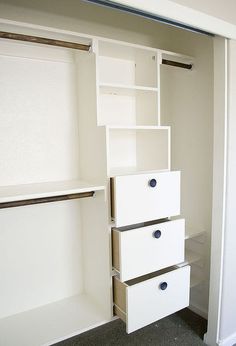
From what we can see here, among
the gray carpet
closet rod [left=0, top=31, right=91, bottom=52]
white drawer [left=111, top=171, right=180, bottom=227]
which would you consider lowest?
the gray carpet

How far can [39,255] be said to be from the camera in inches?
70.4

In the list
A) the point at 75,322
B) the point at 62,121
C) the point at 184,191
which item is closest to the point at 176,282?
the point at 75,322

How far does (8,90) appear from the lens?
161 cm

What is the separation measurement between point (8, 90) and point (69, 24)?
58cm

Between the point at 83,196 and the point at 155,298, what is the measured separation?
69 cm

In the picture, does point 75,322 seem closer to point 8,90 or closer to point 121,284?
point 121,284

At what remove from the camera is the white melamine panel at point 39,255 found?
1677 mm

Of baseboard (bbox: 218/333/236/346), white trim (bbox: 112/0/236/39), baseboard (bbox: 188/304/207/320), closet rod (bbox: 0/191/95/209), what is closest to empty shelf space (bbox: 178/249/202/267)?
baseboard (bbox: 188/304/207/320)

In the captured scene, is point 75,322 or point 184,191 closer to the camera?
point 75,322

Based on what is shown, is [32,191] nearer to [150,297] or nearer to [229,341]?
[150,297]

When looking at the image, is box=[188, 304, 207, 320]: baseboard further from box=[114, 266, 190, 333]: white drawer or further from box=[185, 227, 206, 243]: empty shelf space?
box=[114, 266, 190, 333]: white drawer

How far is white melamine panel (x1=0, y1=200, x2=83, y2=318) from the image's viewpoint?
168cm

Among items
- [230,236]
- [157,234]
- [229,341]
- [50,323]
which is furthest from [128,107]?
[229,341]

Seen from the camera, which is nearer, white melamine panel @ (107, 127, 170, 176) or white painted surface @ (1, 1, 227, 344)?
white painted surface @ (1, 1, 227, 344)
